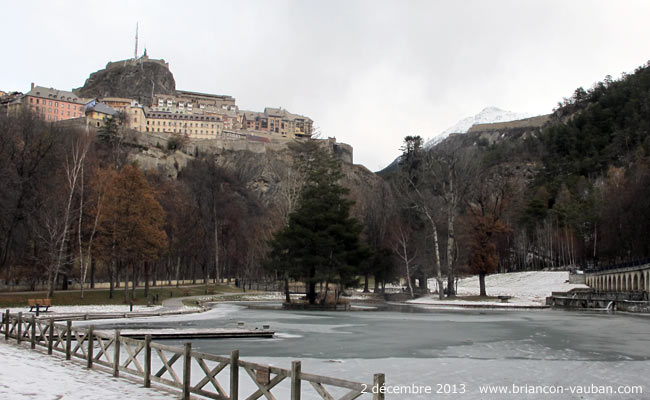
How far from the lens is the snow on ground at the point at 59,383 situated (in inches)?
412

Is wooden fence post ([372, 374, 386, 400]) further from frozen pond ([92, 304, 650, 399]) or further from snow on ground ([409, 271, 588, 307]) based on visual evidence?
snow on ground ([409, 271, 588, 307])

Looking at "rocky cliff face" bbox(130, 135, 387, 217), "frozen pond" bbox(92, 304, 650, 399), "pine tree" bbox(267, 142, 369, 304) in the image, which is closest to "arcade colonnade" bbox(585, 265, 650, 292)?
"pine tree" bbox(267, 142, 369, 304)

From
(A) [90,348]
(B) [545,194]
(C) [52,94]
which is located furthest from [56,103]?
(A) [90,348]

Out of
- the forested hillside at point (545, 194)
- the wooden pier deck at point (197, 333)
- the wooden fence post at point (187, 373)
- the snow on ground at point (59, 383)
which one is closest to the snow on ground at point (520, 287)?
the forested hillside at point (545, 194)

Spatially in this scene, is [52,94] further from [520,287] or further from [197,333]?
[197,333]

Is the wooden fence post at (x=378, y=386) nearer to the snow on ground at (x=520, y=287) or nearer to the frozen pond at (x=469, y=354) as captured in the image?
the frozen pond at (x=469, y=354)

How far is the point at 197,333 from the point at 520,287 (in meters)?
61.3

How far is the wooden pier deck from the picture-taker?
22078 mm

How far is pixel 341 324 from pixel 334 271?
722 inches

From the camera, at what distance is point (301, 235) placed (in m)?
50.6

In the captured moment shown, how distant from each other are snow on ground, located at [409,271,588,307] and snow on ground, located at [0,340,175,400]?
4266 centimetres

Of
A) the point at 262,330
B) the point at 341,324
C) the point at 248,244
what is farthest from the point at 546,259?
the point at 262,330

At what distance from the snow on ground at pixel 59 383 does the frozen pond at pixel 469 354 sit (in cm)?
483

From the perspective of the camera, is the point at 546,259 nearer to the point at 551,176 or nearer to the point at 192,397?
the point at 551,176
